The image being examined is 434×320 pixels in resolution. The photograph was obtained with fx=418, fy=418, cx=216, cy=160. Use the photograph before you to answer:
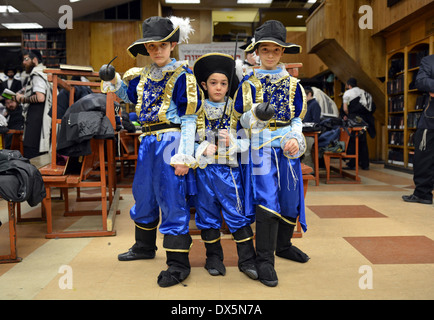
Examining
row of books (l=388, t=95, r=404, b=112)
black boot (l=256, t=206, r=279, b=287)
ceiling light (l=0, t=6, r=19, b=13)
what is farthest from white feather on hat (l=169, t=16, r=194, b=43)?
ceiling light (l=0, t=6, r=19, b=13)

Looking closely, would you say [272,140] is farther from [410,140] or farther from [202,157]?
[410,140]

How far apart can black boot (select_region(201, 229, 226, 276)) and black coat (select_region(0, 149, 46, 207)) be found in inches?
45.8

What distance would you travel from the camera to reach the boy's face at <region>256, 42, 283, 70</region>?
91.5 inches

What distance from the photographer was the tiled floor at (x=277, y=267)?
2041mm

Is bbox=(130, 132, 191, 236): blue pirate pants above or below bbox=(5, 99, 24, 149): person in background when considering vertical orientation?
below

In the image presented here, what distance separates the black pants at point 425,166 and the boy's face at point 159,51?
10.5 feet

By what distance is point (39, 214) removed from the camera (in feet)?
13.5

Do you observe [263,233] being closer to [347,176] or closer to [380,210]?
[380,210]

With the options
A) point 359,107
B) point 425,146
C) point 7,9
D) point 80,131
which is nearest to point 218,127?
point 80,131

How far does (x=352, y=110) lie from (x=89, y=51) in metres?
7.91

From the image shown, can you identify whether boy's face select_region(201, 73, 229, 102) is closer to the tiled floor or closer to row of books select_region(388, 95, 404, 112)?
the tiled floor

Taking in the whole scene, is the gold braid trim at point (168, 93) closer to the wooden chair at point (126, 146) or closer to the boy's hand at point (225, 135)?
the boy's hand at point (225, 135)

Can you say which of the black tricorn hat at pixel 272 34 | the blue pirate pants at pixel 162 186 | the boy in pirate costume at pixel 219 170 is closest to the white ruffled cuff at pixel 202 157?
the boy in pirate costume at pixel 219 170

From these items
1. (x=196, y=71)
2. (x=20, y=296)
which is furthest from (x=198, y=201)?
(x=20, y=296)
